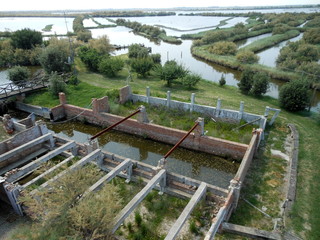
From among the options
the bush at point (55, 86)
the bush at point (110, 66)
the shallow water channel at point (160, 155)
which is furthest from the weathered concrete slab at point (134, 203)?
the bush at point (110, 66)

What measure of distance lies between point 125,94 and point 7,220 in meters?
11.6

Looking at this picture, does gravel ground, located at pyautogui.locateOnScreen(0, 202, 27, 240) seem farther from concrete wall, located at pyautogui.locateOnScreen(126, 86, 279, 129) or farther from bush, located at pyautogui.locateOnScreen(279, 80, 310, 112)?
bush, located at pyautogui.locateOnScreen(279, 80, 310, 112)

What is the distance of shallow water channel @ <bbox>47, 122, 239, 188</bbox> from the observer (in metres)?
12.4

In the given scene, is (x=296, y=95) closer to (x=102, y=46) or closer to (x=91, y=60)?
(x=91, y=60)

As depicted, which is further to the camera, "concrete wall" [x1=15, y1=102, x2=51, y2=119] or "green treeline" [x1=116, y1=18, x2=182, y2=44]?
"green treeline" [x1=116, y1=18, x2=182, y2=44]

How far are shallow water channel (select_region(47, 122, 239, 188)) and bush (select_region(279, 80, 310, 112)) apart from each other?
7.87 meters

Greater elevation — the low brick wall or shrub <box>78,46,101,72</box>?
shrub <box>78,46,101,72</box>

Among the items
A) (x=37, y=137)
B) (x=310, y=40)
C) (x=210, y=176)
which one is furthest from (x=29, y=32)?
(x=310, y=40)

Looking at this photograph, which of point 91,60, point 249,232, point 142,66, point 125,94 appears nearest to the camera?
point 249,232

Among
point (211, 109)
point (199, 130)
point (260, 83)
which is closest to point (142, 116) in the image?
point (199, 130)

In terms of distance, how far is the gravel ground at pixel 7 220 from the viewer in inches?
335

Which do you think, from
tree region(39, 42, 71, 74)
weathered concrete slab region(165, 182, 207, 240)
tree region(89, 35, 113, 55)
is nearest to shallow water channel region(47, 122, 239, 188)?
weathered concrete slab region(165, 182, 207, 240)

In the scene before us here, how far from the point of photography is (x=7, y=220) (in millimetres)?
9031

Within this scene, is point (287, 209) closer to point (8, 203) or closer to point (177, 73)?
point (8, 203)
